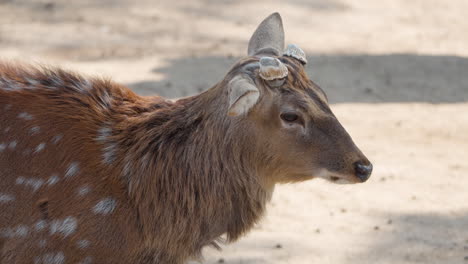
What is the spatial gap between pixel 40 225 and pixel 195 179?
948 mm

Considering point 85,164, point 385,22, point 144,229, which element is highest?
point 85,164

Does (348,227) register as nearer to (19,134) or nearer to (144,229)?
(144,229)

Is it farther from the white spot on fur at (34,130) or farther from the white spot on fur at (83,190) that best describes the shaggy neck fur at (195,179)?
the white spot on fur at (34,130)

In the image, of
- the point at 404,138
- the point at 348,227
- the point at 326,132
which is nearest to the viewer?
the point at 326,132

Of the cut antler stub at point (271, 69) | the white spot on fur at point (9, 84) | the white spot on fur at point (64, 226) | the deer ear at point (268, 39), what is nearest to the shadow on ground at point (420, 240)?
the deer ear at point (268, 39)

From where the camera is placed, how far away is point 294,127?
4863mm

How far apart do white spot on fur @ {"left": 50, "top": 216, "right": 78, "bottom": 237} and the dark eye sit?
53.3 inches

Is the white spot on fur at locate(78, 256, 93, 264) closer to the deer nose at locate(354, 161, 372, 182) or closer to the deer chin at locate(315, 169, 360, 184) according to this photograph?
the deer chin at locate(315, 169, 360, 184)

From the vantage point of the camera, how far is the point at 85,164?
5023 millimetres

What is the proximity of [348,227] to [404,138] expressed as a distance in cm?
233

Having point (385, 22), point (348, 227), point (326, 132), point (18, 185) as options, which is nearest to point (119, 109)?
point (18, 185)

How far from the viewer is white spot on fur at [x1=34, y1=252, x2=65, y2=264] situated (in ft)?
15.9

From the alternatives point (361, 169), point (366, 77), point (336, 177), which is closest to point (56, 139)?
point (336, 177)

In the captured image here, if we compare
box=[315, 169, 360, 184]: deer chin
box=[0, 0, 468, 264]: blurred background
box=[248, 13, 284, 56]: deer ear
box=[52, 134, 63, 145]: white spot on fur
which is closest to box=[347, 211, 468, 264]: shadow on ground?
box=[0, 0, 468, 264]: blurred background
